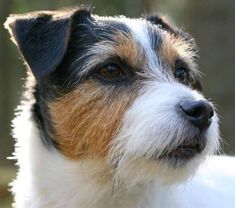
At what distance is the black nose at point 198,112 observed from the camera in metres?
5.04

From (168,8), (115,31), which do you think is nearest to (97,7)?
(168,8)

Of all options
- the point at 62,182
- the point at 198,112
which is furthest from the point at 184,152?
the point at 62,182

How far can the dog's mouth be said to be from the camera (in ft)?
17.1

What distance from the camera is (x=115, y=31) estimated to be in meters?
5.86

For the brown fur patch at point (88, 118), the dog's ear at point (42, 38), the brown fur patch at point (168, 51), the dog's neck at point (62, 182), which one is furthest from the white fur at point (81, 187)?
the brown fur patch at point (168, 51)

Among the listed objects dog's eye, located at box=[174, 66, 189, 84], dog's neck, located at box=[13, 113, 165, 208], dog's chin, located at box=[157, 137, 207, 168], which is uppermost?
dog's eye, located at box=[174, 66, 189, 84]

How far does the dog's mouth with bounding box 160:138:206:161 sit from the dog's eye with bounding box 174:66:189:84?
848mm

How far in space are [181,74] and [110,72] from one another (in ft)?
2.31

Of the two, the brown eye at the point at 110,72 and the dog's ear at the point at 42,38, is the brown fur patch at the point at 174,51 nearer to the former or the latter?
the brown eye at the point at 110,72

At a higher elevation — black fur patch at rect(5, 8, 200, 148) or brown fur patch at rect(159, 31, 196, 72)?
brown fur patch at rect(159, 31, 196, 72)

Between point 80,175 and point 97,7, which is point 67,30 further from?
point 97,7

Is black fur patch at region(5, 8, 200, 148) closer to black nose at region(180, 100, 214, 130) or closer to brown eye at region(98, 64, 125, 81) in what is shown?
brown eye at region(98, 64, 125, 81)

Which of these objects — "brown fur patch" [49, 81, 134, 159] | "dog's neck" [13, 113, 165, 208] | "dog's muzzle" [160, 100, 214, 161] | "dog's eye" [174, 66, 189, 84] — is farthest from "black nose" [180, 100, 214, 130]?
"dog's eye" [174, 66, 189, 84]

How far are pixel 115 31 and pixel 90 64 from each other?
0.39 m
